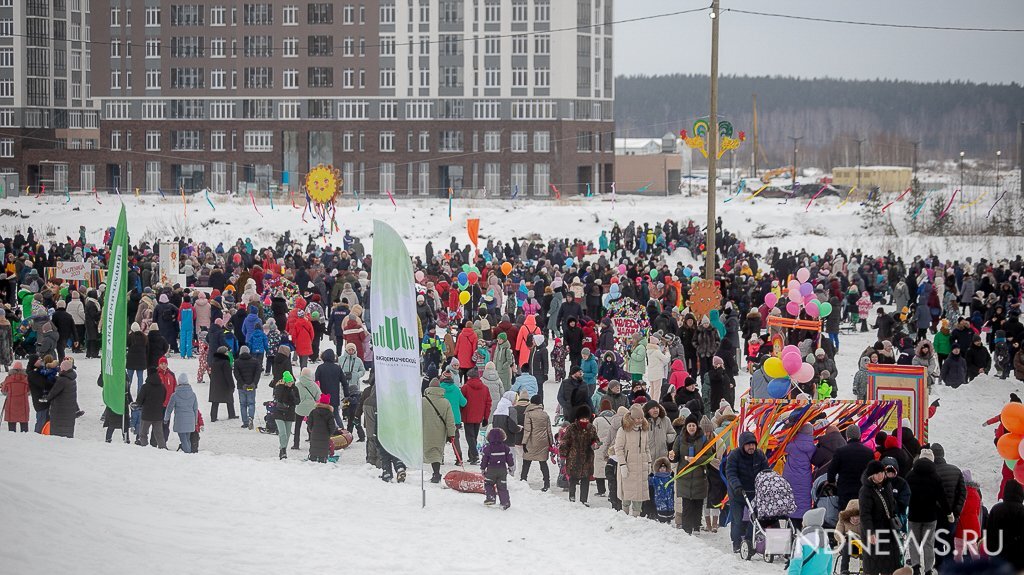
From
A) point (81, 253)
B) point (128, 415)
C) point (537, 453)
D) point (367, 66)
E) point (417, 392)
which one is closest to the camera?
point (417, 392)

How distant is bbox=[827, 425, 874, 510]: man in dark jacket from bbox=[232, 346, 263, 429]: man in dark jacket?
849 centimetres

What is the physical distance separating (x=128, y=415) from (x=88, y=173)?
220ft

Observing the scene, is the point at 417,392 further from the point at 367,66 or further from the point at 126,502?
the point at 367,66

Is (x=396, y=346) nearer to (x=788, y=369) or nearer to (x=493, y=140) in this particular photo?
(x=788, y=369)

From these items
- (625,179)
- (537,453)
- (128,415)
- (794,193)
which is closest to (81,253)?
(128,415)

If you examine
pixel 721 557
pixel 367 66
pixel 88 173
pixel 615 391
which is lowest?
pixel 721 557

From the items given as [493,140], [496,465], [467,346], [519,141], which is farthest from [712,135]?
[493,140]

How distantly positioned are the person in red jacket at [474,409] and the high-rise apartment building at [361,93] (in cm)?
5794

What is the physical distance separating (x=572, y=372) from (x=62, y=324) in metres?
11.2

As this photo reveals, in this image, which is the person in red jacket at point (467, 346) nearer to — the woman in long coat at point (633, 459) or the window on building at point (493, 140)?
the woman in long coat at point (633, 459)

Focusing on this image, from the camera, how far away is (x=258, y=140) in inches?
2997

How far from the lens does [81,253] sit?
3122 centimetres

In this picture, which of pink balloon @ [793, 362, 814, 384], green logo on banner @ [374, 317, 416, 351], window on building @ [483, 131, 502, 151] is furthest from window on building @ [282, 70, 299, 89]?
green logo on banner @ [374, 317, 416, 351]

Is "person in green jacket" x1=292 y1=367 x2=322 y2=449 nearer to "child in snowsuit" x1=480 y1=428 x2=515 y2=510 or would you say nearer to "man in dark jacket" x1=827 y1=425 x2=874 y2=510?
"child in snowsuit" x1=480 y1=428 x2=515 y2=510
